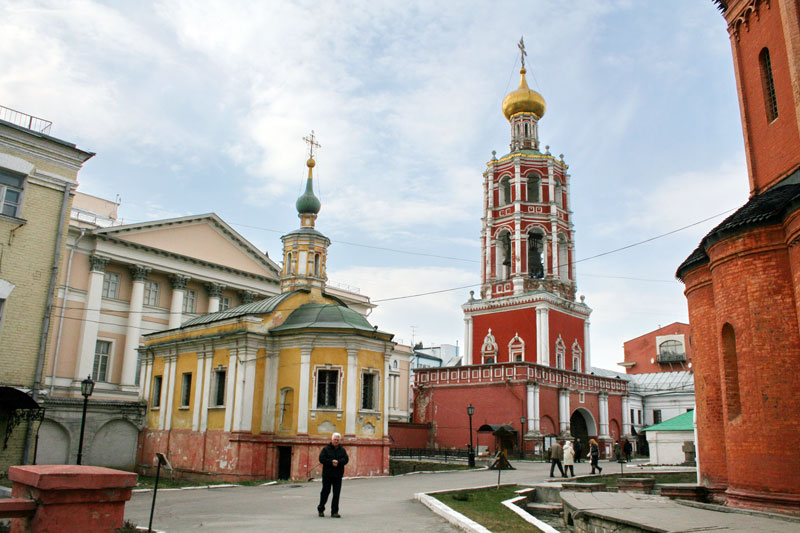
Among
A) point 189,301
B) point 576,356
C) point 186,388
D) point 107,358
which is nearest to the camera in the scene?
point 186,388

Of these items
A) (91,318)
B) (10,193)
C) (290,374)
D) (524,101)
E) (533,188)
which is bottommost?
(290,374)

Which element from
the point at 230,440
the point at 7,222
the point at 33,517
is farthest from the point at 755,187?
the point at 7,222

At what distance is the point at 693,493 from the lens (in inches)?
554

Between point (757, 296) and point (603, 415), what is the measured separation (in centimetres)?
3065

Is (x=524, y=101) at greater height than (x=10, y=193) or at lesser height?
greater

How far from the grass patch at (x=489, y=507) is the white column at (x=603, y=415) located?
80.2ft

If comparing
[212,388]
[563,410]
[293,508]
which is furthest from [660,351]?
[293,508]

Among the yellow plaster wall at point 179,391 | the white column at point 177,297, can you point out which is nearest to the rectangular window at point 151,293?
the white column at point 177,297

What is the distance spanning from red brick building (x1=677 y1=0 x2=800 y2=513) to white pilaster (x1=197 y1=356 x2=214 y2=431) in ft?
55.5

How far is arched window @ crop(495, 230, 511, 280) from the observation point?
1756 inches

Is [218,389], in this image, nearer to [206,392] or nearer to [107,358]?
[206,392]

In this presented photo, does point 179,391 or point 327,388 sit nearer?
point 327,388

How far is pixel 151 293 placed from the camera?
38.6m

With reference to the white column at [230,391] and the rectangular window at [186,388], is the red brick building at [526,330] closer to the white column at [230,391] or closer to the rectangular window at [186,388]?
the rectangular window at [186,388]
